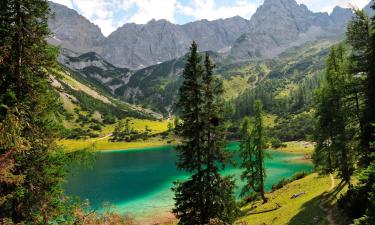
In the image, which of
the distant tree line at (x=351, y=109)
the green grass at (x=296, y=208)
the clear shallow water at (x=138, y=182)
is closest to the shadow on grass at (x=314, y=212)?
the green grass at (x=296, y=208)

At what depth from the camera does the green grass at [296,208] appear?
34219mm

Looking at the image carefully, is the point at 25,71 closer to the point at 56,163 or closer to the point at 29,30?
the point at 29,30

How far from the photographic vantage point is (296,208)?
39.6m

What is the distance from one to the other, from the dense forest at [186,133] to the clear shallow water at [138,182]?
28.6m

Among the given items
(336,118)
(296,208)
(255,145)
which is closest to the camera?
(336,118)

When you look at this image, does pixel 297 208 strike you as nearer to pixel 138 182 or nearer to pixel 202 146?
pixel 202 146

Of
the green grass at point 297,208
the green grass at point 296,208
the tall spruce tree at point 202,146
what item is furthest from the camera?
the green grass at point 296,208

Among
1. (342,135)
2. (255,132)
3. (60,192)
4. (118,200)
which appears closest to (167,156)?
(118,200)

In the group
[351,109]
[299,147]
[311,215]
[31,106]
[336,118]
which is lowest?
[299,147]

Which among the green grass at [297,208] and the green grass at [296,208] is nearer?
the green grass at [297,208]

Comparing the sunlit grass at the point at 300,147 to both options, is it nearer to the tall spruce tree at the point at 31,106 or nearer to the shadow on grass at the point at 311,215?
the shadow on grass at the point at 311,215

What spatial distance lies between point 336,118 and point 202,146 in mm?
19538

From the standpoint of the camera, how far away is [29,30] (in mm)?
18641

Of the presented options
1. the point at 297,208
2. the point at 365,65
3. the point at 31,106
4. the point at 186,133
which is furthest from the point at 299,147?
the point at 31,106
